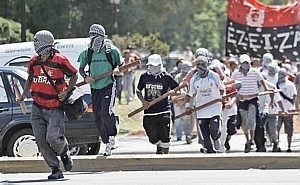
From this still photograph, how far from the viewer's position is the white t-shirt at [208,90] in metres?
13.5

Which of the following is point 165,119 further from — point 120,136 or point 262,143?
point 120,136

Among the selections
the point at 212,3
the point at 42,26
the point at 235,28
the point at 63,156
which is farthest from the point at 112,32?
the point at 212,3

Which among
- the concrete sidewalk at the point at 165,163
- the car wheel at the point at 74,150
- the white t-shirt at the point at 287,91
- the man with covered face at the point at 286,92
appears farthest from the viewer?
the white t-shirt at the point at 287,91

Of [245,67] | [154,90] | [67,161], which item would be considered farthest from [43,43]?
[245,67]

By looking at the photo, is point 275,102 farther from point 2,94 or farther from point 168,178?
point 168,178

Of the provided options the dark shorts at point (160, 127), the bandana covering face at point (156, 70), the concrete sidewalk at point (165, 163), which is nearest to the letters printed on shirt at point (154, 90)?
the bandana covering face at point (156, 70)

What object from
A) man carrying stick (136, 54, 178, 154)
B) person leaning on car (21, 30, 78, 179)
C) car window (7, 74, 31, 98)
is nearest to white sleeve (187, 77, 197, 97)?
man carrying stick (136, 54, 178, 154)

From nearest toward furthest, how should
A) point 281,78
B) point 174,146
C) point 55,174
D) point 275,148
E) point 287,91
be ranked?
point 55,174 → point 275,148 → point 281,78 → point 287,91 → point 174,146

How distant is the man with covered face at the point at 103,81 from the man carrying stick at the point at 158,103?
1084 millimetres

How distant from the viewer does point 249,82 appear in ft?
51.8

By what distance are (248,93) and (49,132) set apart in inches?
239

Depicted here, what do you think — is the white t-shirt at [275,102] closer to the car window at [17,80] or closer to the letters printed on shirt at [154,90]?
the letters printed on shirt at [154,90]

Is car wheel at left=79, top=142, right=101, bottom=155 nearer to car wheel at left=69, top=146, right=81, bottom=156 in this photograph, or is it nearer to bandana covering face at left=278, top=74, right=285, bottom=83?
car wheel at left=69, top=146, right=81, bottom=156

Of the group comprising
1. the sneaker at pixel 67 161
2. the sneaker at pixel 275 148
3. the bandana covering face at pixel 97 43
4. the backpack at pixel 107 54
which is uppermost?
the bandana covering face at pixel 97 43
